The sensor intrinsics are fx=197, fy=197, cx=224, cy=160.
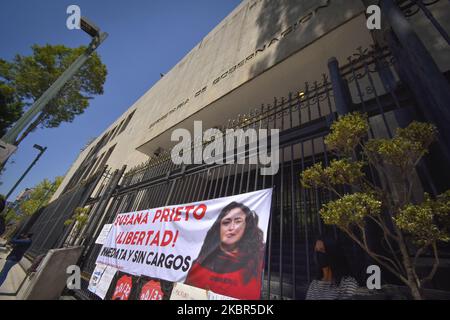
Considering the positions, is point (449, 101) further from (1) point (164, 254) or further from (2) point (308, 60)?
(1) point (164, 254)

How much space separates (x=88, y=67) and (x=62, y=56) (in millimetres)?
1789

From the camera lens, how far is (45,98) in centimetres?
624

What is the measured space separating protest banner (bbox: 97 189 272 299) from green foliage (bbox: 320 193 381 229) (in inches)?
37.7

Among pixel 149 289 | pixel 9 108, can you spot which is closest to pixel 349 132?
pixel 149 289

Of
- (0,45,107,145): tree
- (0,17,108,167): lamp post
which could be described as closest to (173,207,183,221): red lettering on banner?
(0,17,108,167): lamp post

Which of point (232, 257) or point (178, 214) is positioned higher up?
point (178, 214)

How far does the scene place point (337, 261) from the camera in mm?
2041

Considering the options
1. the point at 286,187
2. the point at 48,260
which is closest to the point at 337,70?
the point at 286,187

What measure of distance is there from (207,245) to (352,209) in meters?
2.09

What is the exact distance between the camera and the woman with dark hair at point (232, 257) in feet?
7.29

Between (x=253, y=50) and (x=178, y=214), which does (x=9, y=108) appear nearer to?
(x=253, y=50)

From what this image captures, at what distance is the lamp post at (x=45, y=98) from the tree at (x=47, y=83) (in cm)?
772

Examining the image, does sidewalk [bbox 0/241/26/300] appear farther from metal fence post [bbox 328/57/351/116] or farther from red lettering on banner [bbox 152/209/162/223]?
metal fence post [bbox 328/57/351/116]

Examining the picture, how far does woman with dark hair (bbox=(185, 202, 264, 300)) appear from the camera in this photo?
2.22 metres
